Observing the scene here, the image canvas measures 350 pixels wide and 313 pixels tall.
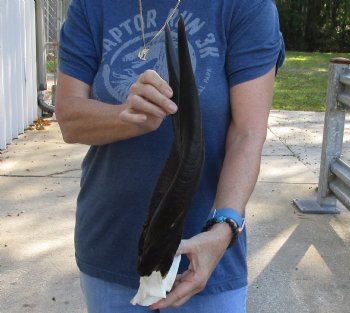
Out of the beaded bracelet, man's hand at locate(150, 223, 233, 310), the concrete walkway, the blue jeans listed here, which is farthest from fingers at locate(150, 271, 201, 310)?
the concrete walkway

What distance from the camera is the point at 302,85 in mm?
14906

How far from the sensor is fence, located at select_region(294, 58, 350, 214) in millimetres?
5238

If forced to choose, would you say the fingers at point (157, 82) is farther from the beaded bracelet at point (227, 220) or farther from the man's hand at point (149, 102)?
the beaded bracelet at point (227, 220)

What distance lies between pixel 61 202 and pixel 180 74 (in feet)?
13.6

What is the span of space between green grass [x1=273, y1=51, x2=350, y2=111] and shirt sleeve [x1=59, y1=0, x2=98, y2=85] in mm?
9392

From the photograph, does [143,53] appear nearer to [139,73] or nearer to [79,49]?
[139,73]

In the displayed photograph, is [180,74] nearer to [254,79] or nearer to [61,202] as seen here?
[254,79]

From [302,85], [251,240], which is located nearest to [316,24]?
[302,85]

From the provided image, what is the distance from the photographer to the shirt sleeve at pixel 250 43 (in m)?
1.68

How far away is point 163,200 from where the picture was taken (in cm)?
136

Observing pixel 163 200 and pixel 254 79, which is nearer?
pixel 163 200

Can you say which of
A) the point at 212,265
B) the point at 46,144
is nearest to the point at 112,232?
the point at 212,265

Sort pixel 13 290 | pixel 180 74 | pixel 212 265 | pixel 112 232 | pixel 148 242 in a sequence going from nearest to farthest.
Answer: pixel 180 74 < pixel 148 242 < pixel 212 265 < pixel 112 232 < pixel 13 290

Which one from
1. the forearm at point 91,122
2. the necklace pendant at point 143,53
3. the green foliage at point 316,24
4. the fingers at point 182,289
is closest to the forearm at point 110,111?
the forearm at point 91,122
